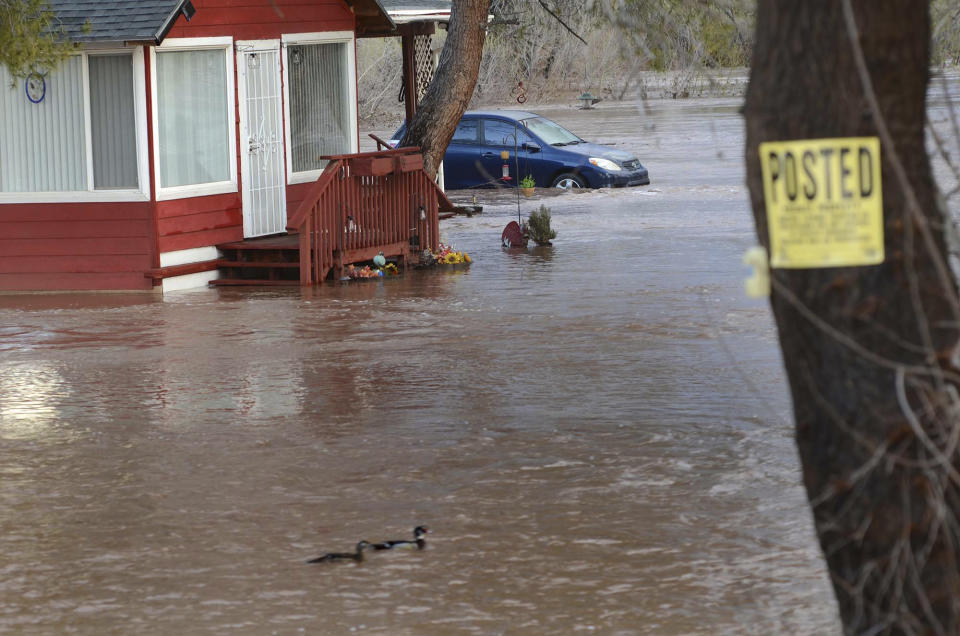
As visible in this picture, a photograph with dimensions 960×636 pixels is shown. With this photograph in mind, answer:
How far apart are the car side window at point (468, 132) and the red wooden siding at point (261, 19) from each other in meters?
8.65

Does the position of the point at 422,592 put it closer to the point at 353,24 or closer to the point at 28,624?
the point at 28,624

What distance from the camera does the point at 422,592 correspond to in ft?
21.3

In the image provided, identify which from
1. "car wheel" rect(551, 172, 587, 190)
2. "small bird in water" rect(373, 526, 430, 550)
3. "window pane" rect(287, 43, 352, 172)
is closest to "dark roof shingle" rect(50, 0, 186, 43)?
"window pane" rect(287, 43, 352, 172)

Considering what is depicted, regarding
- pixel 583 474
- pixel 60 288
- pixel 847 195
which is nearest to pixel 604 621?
pixel 583 474

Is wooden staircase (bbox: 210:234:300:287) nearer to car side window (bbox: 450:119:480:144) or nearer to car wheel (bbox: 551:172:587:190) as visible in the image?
car side window (bbox: 450:119:480:144)

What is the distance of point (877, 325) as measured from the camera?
12.6 feet

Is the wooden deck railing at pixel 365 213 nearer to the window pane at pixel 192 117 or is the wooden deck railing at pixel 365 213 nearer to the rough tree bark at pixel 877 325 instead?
the window pane at pixel 192 117

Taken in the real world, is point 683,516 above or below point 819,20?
below

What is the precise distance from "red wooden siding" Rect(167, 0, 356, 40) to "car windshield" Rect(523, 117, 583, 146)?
903cm

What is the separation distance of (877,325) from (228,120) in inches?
553

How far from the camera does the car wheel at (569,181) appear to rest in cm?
2775

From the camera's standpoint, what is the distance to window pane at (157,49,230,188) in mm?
16469

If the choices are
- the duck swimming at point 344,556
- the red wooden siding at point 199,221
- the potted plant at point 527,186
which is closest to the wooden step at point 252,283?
the red wooden siding at point 199,221

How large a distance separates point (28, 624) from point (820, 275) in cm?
383
